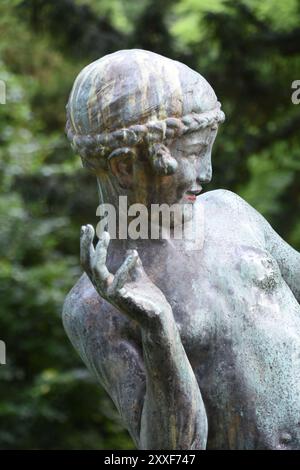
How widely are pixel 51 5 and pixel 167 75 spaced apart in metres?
5.83

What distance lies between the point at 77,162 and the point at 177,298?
626 centimetres

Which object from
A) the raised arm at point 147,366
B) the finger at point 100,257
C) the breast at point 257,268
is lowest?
the raised arm at point 147,366

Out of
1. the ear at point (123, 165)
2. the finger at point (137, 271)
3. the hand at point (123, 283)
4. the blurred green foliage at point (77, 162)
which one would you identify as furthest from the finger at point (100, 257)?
the blurred green foliage at point (77, 162)

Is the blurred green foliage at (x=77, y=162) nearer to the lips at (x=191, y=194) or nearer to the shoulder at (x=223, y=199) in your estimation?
the shoulder at (x=223, y=199)

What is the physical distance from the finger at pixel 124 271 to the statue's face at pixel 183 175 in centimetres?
28

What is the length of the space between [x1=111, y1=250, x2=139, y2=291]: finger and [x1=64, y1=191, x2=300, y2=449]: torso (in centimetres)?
29

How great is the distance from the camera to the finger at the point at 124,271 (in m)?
3.25

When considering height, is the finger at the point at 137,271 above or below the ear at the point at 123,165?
below

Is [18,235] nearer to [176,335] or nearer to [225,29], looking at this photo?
[225,29]

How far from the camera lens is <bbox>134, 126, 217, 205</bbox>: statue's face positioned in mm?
3500

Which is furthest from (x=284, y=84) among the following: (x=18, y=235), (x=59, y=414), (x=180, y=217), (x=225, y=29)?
(x=180, y=217)

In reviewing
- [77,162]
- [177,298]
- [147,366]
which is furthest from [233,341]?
[77,162]

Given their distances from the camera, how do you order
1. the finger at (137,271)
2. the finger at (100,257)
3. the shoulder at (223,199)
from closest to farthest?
the finger at (100,257), the finger at (137,271), the shoulder at (223,199)
